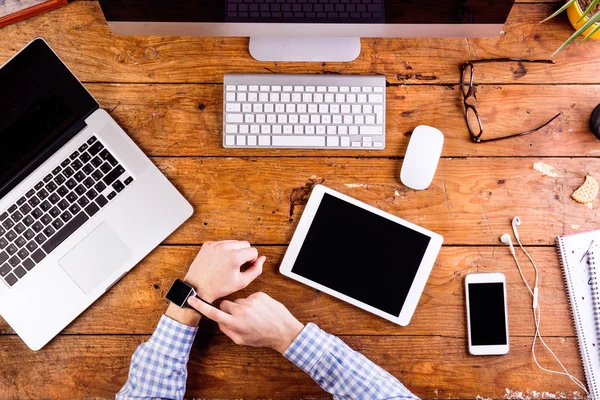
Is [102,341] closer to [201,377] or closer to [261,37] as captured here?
[201,377]

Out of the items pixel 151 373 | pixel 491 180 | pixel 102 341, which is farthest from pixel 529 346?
pixel 102 341

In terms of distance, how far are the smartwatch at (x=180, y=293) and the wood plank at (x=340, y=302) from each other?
58mm

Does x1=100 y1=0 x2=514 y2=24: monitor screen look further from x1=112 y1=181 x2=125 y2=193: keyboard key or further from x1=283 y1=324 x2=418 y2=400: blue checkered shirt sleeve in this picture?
x1=283 y1=324 x2=418 y2=400: blue checkered shirt sleeve

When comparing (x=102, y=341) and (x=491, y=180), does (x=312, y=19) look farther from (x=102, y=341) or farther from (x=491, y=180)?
(x=102, y=341)

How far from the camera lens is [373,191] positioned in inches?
39.1

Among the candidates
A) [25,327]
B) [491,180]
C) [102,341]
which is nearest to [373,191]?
[491,180]

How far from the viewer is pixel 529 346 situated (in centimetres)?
97

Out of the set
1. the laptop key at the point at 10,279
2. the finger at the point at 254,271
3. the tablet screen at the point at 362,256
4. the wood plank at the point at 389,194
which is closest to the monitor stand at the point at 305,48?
the wood plank at the point at 389,194

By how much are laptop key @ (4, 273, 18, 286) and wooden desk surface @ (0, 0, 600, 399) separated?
0.40 ft

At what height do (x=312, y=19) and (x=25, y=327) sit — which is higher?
(x=312, y=19)

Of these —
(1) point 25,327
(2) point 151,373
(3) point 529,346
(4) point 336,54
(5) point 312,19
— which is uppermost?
(5) point 312,19

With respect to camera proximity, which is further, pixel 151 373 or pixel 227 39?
pixel 227 39

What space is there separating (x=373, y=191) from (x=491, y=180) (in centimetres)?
25

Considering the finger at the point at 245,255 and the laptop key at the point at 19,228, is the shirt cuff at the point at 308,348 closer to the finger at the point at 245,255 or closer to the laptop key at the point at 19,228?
the finger at the point at 245,255
